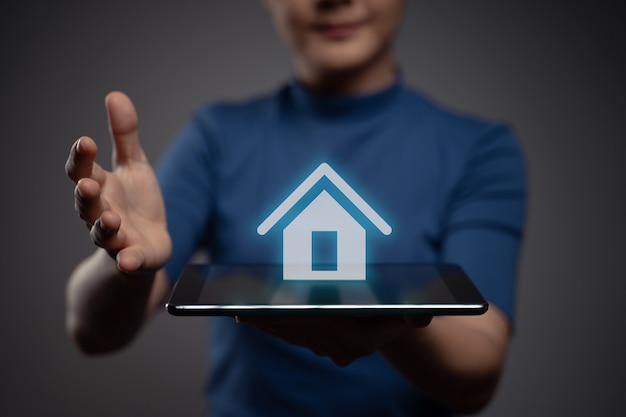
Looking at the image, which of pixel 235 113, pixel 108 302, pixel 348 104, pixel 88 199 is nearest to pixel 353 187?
pixel 348 104

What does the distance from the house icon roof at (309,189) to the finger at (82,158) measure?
19 cm

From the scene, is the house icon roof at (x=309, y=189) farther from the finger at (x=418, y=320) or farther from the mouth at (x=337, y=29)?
the mouth at (x=337, y=29)

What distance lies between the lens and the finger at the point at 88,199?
0.61 m

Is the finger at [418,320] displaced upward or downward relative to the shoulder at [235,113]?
downward

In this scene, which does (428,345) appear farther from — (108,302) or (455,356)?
(108,302)

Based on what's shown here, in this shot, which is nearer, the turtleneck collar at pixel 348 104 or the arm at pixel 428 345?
the arm at pixel 428 345

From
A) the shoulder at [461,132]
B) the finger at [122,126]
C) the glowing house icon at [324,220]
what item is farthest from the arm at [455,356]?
the finger at [122,126]

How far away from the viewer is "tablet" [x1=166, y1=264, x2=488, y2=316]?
0.59 metres

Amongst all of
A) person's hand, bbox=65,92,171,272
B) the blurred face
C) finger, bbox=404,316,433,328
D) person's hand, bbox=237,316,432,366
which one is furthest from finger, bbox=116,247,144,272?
the blurred face

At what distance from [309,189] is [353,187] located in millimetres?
251

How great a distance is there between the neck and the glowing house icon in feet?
0.97

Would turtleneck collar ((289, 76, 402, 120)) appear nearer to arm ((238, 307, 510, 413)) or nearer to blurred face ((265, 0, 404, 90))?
blurred face ((265, 0, 404, 90))

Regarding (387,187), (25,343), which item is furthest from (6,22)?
(387,187)

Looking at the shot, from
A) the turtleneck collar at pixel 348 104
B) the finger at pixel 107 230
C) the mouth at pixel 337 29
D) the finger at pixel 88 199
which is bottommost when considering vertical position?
the turtleneck collar at pixel 348 104
